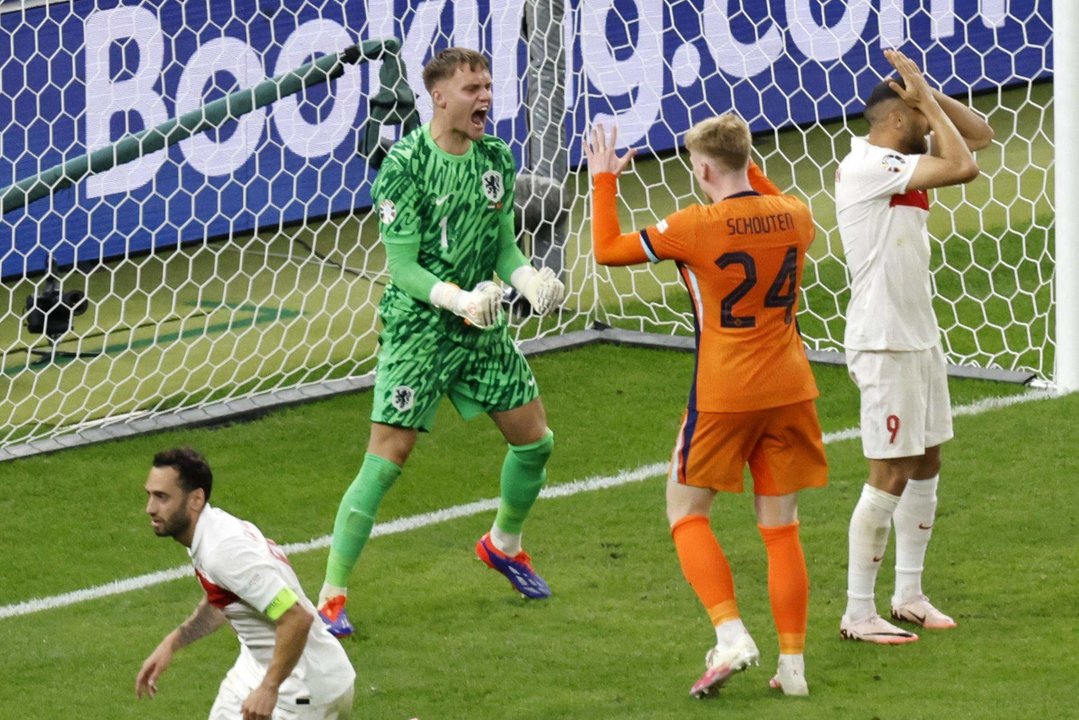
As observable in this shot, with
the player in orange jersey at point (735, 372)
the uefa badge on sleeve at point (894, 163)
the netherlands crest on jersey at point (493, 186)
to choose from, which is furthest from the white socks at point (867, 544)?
the netherlands crest on jersey at point (493, 186)

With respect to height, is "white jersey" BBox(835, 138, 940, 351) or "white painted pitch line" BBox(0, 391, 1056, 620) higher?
"white jersey" BBox(835, 138, 940, 351)

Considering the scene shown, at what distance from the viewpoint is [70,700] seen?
5.81 metres

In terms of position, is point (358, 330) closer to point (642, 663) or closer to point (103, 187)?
point (103, 187)

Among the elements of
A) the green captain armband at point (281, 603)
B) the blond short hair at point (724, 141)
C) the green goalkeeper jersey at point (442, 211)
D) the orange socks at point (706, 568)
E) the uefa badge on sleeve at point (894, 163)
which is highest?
the blond short hair at point (724, 141)

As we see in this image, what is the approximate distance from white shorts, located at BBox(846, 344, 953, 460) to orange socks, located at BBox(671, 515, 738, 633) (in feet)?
2.15

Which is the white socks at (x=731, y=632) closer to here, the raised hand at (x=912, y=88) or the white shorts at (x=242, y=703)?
the white shorts at (x=242, y=703)

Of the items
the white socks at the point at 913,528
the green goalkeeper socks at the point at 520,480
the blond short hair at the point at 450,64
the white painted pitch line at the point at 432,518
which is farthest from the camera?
the white painted pitch line at the point at 432,518

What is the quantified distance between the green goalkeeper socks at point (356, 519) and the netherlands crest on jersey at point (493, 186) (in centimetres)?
93

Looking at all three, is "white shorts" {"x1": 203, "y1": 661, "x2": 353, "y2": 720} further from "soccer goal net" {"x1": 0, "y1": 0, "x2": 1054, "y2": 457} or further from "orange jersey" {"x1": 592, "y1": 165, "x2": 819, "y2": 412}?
"soccer goal net" {"x1": 0, "y1": 0, "x2": 1054, "y2": 457}

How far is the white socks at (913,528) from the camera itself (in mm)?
6008

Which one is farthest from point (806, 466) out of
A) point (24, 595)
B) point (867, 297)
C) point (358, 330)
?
point (358, 330)

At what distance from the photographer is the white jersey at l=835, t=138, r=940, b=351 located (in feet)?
19.0

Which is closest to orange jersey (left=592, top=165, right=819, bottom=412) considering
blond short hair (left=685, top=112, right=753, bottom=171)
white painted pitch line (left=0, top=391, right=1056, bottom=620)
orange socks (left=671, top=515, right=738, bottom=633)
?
blond short hair (left=685, top=112, right=753, bottom=171)

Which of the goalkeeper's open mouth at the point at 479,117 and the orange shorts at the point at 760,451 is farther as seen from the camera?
the goalkeeper's open mouth at the point at 479,117
